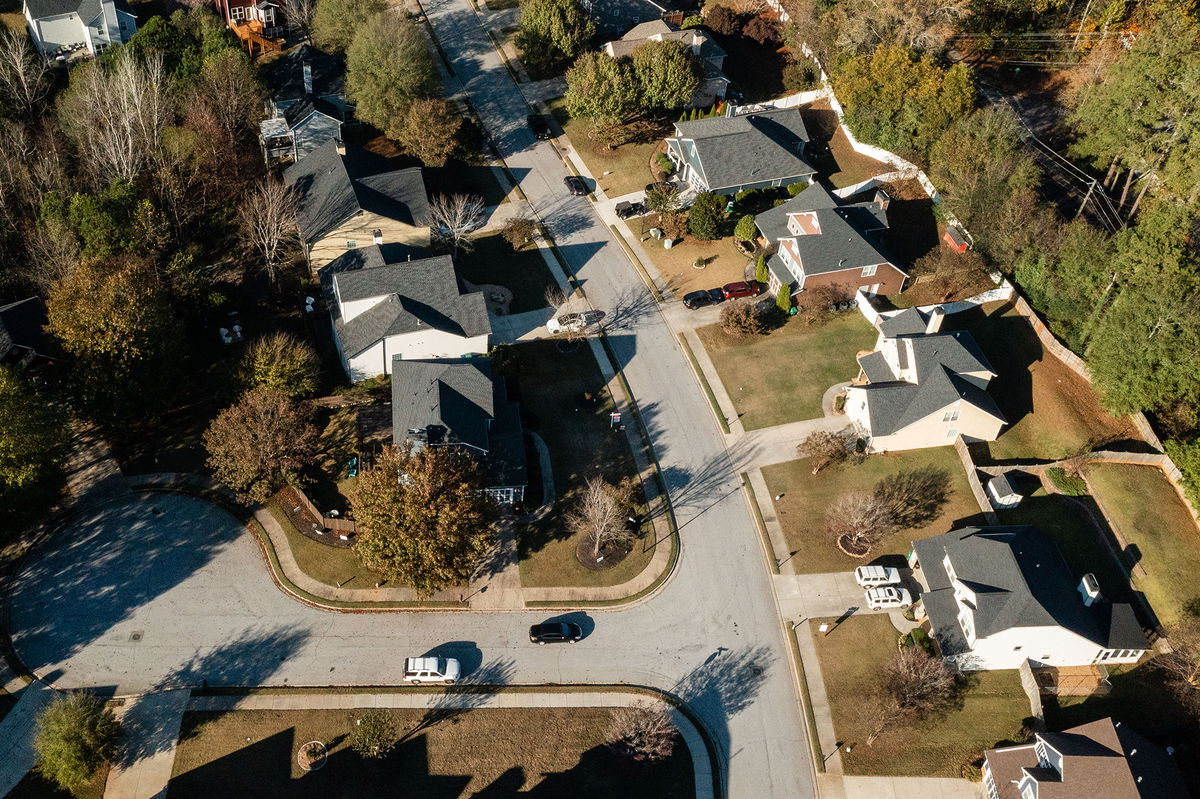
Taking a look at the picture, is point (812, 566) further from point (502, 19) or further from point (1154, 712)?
point (502, 19)

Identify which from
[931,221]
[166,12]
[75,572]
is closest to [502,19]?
[166,12]

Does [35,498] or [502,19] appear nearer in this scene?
[35,498]

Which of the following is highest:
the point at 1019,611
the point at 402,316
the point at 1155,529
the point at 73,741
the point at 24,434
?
the point at 24,434

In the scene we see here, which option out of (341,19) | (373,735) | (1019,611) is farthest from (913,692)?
(341,19)

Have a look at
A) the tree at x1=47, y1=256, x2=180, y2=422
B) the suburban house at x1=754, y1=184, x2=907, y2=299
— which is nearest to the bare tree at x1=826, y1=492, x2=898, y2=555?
the suburban house at x1=754, y1=184, x2=907, y2=299

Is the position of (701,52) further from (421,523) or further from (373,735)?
(373,735)

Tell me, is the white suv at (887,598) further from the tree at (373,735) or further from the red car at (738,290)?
the tree at (373,735)

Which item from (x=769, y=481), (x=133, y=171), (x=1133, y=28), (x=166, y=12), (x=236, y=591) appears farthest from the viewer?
(x=166, y=12)

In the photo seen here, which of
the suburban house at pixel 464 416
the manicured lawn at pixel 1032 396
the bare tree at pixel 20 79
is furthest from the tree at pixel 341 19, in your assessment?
the manicured lawn at pixel 1032 396
